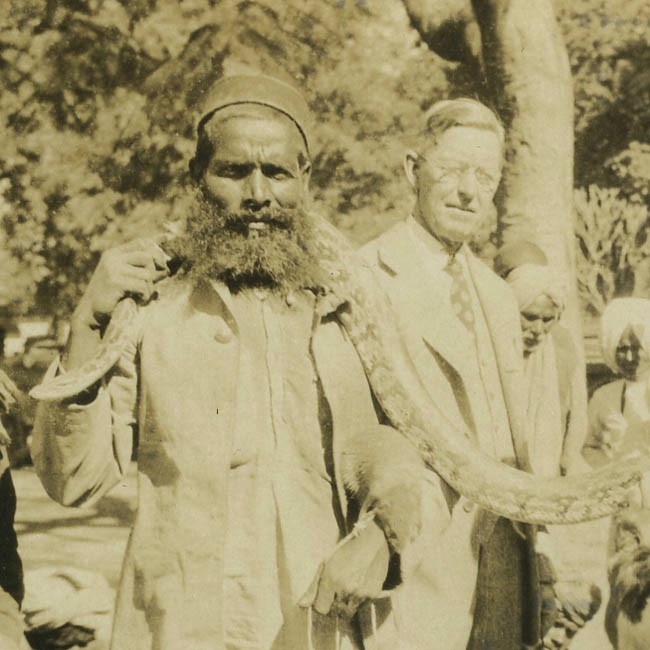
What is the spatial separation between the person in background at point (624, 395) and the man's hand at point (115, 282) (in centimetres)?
187

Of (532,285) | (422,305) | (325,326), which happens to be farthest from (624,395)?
(325,326)

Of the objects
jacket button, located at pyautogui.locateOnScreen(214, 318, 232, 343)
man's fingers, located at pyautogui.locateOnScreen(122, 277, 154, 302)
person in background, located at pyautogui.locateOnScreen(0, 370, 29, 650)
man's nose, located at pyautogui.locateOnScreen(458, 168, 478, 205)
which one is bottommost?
person in background, located at pyautogui.locateOnScreen(0, 370, 29, 650)

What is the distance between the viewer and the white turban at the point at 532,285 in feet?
11.7

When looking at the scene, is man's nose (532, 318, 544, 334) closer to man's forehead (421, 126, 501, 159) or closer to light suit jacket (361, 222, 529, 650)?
light suit jacket (361, 222, 529, 650)

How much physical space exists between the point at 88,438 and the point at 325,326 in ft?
2.09

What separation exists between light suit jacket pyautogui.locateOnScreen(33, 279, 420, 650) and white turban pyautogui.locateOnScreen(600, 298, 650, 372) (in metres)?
1.49

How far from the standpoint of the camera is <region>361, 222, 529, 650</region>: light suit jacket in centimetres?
318

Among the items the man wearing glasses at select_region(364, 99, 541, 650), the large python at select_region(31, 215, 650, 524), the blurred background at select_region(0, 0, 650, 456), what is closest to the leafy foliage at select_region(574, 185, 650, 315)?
the blurred background at select_region(0, 0, 650, 456)

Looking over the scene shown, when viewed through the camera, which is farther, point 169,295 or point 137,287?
point 169,295

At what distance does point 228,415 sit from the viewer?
2646mm

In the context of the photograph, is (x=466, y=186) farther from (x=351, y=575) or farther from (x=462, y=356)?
(x=351, y=575)

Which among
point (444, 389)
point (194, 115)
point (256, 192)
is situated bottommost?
point (444, 389)

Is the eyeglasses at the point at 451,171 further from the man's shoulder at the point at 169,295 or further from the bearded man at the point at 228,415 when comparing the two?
the man's shoulder at the point at 169,295

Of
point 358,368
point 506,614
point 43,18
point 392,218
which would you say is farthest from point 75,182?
point 506,614
